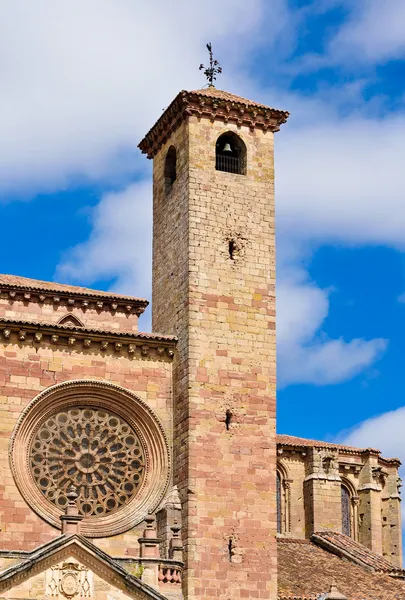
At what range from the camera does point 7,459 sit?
22797 mm

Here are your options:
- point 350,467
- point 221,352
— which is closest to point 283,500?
point 350,467

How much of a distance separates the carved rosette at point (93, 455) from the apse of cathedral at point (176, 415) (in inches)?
1.1

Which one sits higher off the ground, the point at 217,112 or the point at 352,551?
the point at 217,112

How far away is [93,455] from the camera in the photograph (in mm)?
23906

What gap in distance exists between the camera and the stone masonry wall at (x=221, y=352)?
75.8ft

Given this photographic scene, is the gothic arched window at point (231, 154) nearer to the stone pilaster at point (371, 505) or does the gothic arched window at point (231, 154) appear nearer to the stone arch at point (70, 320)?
the stone arch at point (70, 320)

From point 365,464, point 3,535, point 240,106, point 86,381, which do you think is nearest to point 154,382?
point 86,381

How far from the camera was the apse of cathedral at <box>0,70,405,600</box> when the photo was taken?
2234 cm

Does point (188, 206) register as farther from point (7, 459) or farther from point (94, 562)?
point (94, 562)

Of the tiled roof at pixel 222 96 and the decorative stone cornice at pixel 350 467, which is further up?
the tiled roof at pixel 222 96

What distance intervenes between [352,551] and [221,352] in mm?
9017

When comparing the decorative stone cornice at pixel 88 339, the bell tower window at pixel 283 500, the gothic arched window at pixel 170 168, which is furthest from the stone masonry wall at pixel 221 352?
the bell tower window at pixel 283 500

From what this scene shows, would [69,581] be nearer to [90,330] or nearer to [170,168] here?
[90,330]

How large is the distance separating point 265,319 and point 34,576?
8.02 meters
